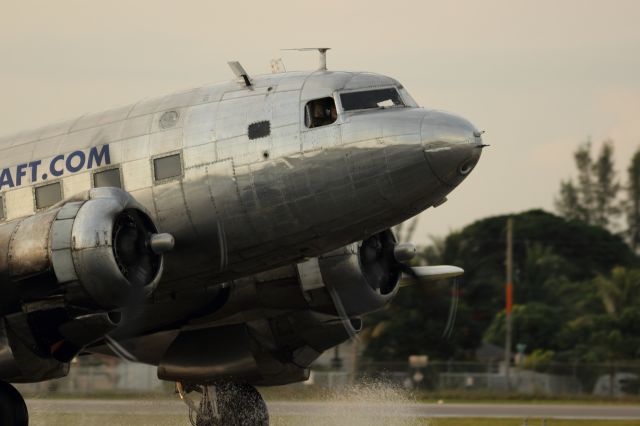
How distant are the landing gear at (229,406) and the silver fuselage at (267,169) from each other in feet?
11.7

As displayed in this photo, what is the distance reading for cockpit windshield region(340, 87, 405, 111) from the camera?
698 inches

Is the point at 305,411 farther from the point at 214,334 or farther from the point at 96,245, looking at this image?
the point at 96,245

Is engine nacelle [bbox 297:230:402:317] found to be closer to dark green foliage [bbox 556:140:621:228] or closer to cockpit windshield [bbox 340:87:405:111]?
cockpit windshield [bbox 340:87:405:111]

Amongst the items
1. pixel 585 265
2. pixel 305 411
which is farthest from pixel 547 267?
pixel 305 411

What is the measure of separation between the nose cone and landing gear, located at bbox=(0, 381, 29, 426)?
7.21 metres

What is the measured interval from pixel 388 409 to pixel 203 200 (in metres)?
10.8

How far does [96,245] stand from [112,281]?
0.51 meters

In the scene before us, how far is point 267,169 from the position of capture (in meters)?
17.4

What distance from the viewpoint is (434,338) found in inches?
2186

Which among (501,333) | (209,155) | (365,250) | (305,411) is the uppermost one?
(209,155)

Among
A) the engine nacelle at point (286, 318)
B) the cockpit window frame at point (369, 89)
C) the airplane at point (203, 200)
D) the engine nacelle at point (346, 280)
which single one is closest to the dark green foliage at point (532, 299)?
the engine nacelle at point (286, 318)

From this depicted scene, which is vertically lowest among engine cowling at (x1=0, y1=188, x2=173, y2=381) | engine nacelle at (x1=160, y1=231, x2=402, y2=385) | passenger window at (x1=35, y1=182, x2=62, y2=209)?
engine nacelle at (x1=160, y1=231, x2=402, y2=385)

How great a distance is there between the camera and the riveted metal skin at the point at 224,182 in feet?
54.2

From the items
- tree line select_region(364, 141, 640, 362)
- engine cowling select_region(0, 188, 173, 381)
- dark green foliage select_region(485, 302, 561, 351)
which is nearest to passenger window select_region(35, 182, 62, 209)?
engine cowling select_region(0, 188, 173, 381)
